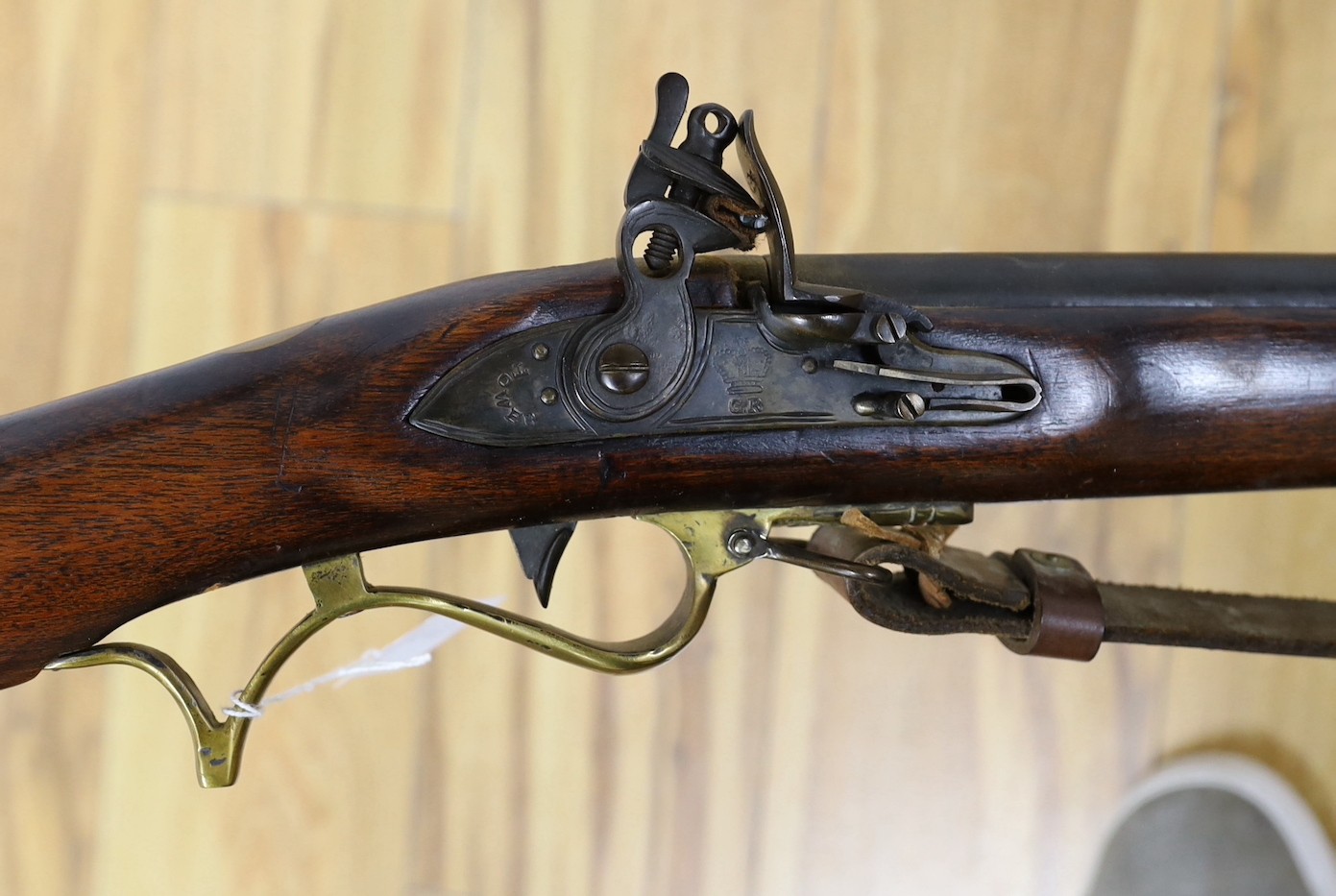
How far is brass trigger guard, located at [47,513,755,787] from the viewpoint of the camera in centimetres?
126

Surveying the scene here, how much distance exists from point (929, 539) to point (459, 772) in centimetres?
128

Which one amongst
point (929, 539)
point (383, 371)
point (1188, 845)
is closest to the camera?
point (383, 371)

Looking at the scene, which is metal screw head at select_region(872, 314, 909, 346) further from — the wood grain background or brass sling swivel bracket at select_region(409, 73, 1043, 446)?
the wood grain background

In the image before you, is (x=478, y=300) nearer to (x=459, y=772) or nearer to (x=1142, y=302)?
(x=1142, y=302)

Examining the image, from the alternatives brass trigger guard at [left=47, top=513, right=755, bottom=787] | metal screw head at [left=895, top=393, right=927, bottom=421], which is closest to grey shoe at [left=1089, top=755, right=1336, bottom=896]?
brass trigger guard at [left=47, top=513, right=755, bottom=787]

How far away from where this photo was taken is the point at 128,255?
86.6 inches

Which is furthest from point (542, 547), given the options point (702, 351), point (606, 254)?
point (606, 254)

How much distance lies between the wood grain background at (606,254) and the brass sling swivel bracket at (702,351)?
1.05 metres

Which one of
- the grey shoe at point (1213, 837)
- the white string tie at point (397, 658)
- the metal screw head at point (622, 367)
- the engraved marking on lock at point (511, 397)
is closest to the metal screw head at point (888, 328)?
the metal screw head at point (622, 367)

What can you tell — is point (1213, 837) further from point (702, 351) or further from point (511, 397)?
point (511, 397)

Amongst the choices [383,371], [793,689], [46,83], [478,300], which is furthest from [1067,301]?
[46,83]

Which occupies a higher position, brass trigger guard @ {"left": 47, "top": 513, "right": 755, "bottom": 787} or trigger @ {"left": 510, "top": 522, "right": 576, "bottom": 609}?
trigger @ {"left": 510, "top": 522, "right": 576, "bottom": 609}

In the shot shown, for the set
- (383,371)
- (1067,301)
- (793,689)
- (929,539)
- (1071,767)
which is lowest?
(1071,767)

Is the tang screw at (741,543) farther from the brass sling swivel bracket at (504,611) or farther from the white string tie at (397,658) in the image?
the white string tie at (397,658)
